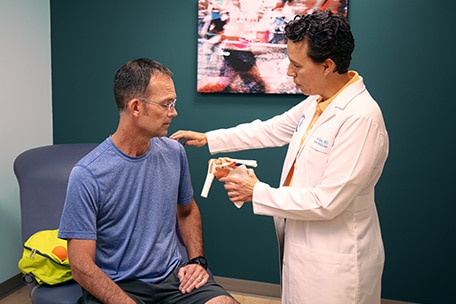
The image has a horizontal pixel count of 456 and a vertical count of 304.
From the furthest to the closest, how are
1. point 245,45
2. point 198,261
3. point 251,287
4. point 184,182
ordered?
point 251,287, point 245,45, point 184,182, point 198,261

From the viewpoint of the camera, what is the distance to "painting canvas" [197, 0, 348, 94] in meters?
2.43

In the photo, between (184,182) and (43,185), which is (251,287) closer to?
(184,182)

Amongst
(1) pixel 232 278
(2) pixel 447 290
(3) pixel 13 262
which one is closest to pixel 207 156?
(1) pixel 232 278

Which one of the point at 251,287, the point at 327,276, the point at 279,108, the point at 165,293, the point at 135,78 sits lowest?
the point at 251,287

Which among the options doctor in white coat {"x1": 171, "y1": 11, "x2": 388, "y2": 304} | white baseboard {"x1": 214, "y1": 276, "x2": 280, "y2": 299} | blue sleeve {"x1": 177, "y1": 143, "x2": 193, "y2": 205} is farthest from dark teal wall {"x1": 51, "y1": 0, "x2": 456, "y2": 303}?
doctor in white coat {"x1": 171, "y1": 11, "x2": 388, "y2": 304}

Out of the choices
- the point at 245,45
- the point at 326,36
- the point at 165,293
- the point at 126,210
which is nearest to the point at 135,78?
the point at 126,210

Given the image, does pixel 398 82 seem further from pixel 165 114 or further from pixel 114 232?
pixel 114 232

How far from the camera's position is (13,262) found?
2670 millimetres

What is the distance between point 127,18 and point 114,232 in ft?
5.21

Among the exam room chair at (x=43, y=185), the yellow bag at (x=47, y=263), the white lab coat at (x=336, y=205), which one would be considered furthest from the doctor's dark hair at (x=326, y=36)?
the yellow bag at (x=47, y=263)

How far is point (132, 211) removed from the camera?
1567 millimetres

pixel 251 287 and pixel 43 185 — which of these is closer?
pixel 43 185

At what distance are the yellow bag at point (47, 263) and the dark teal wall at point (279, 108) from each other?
42.5 inches

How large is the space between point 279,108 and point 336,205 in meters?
1.19
